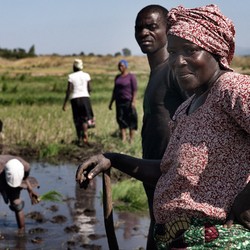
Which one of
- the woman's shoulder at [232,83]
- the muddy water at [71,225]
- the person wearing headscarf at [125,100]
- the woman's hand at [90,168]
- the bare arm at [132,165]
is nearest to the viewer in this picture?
the woman's shoulder at [232,83]

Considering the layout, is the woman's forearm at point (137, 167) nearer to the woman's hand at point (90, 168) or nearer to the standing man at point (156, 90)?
the woman's hand at point (90, 168)

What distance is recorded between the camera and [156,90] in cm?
452

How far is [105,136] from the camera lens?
13.5 m

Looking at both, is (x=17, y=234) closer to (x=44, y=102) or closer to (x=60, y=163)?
(x=60, y=163)

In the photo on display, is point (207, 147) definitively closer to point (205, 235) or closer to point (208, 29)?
point (205, 235)

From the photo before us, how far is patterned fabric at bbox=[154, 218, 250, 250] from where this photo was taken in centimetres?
245

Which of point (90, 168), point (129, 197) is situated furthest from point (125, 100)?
point (90, 168)

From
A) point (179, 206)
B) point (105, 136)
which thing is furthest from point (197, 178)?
point (105, 136)

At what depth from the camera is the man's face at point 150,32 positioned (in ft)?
15.1

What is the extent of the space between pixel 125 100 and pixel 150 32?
331 inches

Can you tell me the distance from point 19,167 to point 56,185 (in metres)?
2.99

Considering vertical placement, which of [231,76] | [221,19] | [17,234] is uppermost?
[221,19]

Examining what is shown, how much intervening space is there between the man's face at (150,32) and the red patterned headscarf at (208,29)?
2012 mm

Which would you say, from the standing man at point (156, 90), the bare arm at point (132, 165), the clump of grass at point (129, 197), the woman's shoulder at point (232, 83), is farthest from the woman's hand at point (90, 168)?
the clump of grass at point (129, 197)
